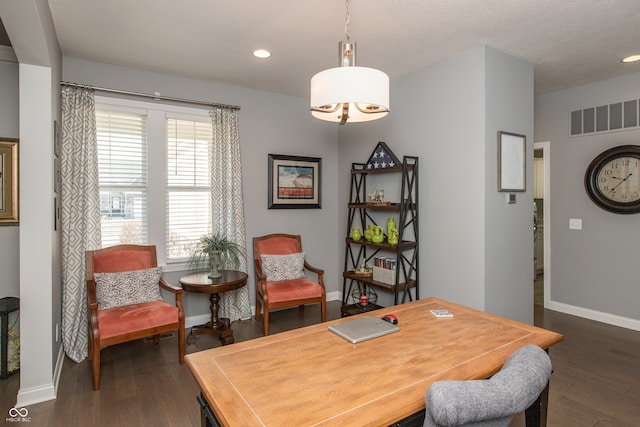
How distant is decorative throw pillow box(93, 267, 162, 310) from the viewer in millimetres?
3084

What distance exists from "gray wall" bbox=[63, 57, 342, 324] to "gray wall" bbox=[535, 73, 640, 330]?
2.69 metres

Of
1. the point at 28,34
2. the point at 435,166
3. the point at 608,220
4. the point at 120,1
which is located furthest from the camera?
the point at 608,220

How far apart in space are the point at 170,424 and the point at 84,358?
1.47 meters

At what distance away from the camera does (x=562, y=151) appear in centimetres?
444

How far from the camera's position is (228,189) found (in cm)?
409

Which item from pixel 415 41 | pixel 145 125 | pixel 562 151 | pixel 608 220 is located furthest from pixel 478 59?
pixel 145 125

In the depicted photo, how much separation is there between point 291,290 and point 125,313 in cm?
151

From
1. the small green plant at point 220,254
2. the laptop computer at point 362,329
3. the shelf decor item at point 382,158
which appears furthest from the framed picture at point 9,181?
the shelf decor item at point 382,158

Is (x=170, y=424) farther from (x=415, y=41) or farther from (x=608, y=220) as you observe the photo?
(x=608, y=220)

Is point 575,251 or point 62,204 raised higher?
point 62,204

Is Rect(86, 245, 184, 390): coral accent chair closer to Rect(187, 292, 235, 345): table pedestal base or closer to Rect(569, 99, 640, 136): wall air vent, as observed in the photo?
Rect(187, 292, 235, 345): table pedestal base

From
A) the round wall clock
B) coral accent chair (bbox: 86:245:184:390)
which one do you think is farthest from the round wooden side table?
the round wall clock

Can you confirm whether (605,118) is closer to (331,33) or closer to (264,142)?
(331,33)

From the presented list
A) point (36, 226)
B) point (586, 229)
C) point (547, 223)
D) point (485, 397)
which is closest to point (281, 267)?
point (36, 226)
